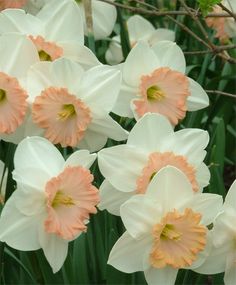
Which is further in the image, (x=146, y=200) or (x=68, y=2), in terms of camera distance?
(x=68, y=2)

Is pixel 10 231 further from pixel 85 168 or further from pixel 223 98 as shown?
pixel 223 98

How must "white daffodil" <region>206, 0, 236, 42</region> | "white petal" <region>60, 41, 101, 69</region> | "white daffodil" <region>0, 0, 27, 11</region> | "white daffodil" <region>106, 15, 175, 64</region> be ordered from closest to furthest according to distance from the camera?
"white petal" <region>60, 41, 101, 69</region> → "white daffodil" <region>0, 0, 27, 11</region> → "white daffodil" <region>206, 0, 236, 42</region> → "white daffodil" <region>106, 15, 175, 64</region>

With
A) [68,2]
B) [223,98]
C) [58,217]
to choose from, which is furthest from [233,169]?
[58,217]

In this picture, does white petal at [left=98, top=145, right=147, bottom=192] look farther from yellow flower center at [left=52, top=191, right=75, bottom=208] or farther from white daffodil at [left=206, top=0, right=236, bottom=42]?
white daffodil at [left=206, top=0, right=236, bottom=42]

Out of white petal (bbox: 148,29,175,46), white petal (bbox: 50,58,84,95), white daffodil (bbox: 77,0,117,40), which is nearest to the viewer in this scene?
white petal (bbox: 50,58,84,95)

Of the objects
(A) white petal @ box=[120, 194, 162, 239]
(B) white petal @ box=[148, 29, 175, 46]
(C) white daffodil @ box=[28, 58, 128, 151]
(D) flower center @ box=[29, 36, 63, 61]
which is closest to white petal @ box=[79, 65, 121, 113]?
(C) white daffodil @ box=[28, 58, 128, 151]

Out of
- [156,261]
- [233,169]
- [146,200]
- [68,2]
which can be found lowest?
[233,169]

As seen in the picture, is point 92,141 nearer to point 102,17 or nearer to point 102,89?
point 102,89
